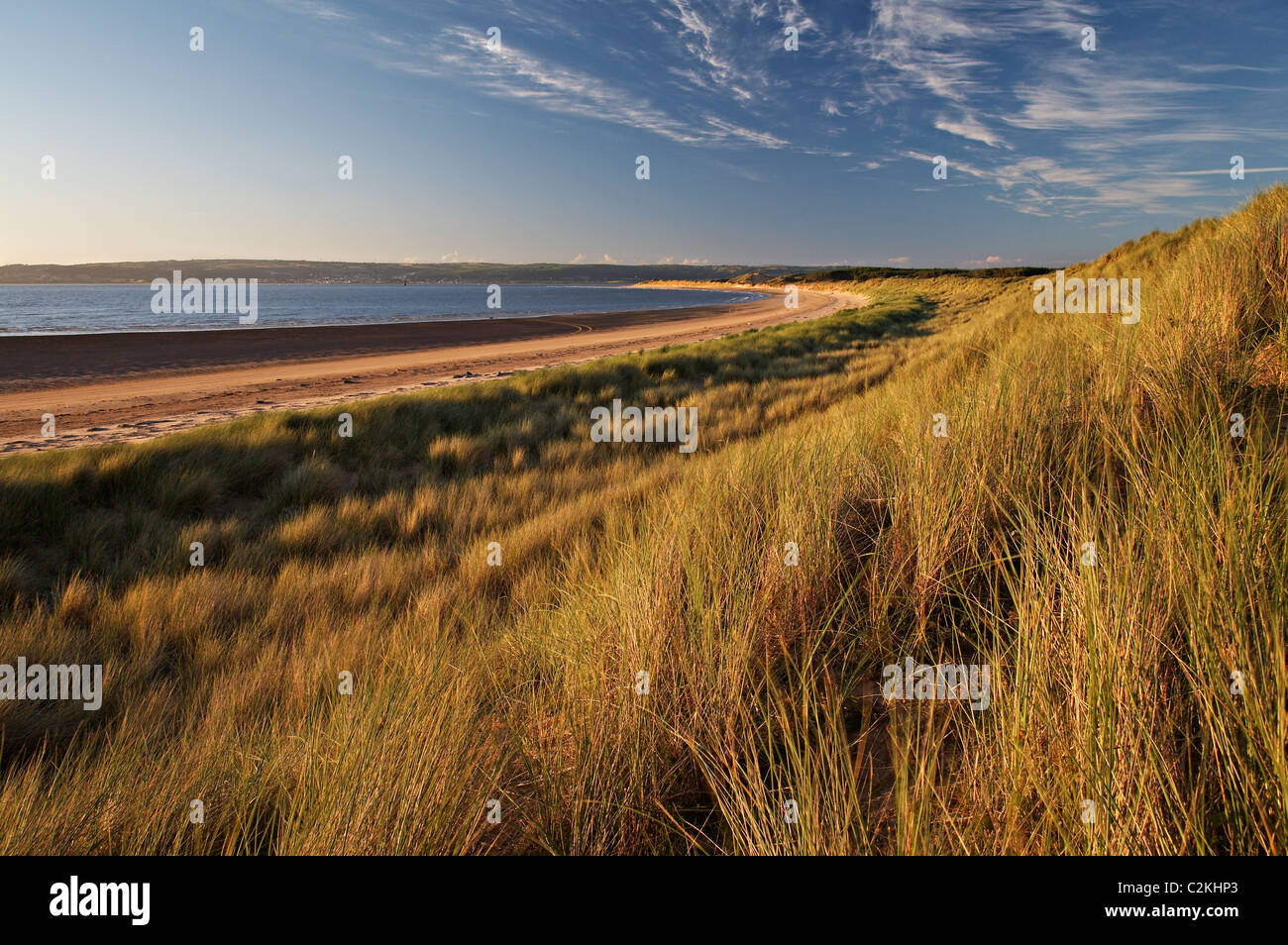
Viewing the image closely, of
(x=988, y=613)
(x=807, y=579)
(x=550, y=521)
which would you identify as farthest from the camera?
(x=550, y=521)

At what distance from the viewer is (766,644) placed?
7.40 feet

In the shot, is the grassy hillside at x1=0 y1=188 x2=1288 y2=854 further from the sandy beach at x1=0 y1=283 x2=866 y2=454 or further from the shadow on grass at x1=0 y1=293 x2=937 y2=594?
the sandy beach at x1=0 y1=283 x2=866 y2=454

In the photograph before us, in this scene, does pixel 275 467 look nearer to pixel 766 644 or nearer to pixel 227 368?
pixel 766 644

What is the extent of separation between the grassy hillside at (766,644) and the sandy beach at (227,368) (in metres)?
6.44

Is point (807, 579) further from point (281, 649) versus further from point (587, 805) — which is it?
point (281, 649)

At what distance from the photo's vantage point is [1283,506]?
1.75 m

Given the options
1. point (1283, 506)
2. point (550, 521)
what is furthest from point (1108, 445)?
point (550, 521)

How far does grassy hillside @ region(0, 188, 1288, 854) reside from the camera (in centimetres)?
138

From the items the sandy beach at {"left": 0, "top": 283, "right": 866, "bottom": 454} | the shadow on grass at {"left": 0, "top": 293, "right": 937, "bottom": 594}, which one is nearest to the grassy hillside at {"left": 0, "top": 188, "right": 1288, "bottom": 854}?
the shadow on grass at {"left": 0, "top": 293, "right": 937, "bottom": 594}

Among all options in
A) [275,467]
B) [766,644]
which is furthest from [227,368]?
[766,644]

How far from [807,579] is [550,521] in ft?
9.88

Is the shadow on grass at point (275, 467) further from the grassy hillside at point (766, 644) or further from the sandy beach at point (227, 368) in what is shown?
the sandy beach at point (227, 368)

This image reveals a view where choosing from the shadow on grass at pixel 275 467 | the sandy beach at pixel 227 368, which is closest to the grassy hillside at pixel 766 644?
the shadow on grass at pixel 275 467

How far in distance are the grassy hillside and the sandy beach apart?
644 cm
